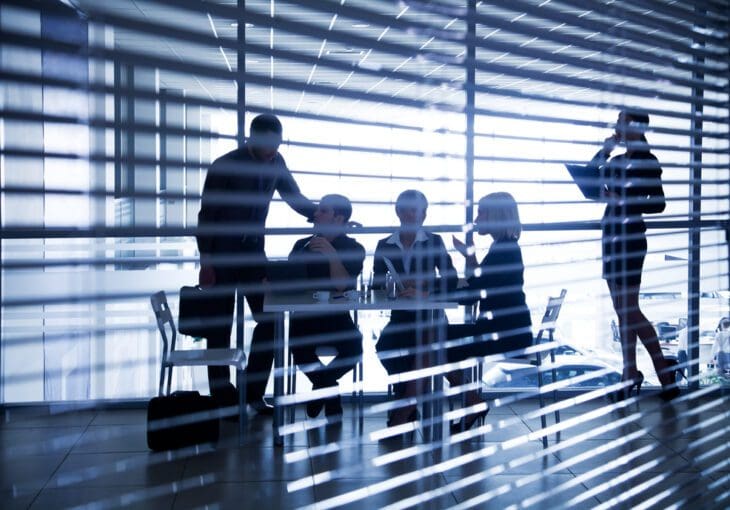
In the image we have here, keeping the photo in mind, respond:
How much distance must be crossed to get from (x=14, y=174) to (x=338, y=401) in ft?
10.4

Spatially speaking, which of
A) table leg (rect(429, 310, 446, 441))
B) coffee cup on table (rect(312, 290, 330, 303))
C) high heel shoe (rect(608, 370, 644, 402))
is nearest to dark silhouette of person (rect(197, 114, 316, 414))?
coffee cup on table (rect(312, 290, 330, 303))

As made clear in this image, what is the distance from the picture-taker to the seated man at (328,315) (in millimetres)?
4473

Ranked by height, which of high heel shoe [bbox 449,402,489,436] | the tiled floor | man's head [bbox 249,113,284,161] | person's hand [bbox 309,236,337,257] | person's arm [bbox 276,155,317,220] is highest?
man's head [bbox 249,113,284,161]

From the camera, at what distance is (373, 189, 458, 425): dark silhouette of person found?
4.40 meters

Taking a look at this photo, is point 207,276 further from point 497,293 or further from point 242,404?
point 497,293

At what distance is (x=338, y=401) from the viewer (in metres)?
4.68

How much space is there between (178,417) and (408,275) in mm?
1294

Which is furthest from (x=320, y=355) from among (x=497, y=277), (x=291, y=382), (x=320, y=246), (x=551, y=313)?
(x=551, y=313)

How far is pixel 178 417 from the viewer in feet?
13.1

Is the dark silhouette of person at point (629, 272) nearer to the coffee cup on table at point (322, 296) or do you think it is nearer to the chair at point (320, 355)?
the chair at point (320, 355)

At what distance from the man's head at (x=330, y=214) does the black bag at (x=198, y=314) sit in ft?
2.14

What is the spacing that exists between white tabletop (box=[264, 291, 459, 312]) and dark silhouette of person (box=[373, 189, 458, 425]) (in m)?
0.16

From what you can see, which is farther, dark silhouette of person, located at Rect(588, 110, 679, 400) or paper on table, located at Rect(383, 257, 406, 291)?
dark silhouette of person, located at Rect(588, 110, 679, 400)

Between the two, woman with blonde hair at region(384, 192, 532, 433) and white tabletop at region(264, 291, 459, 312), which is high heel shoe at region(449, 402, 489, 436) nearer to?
woman with blonde hair at region(384, 192, 532, 433)
